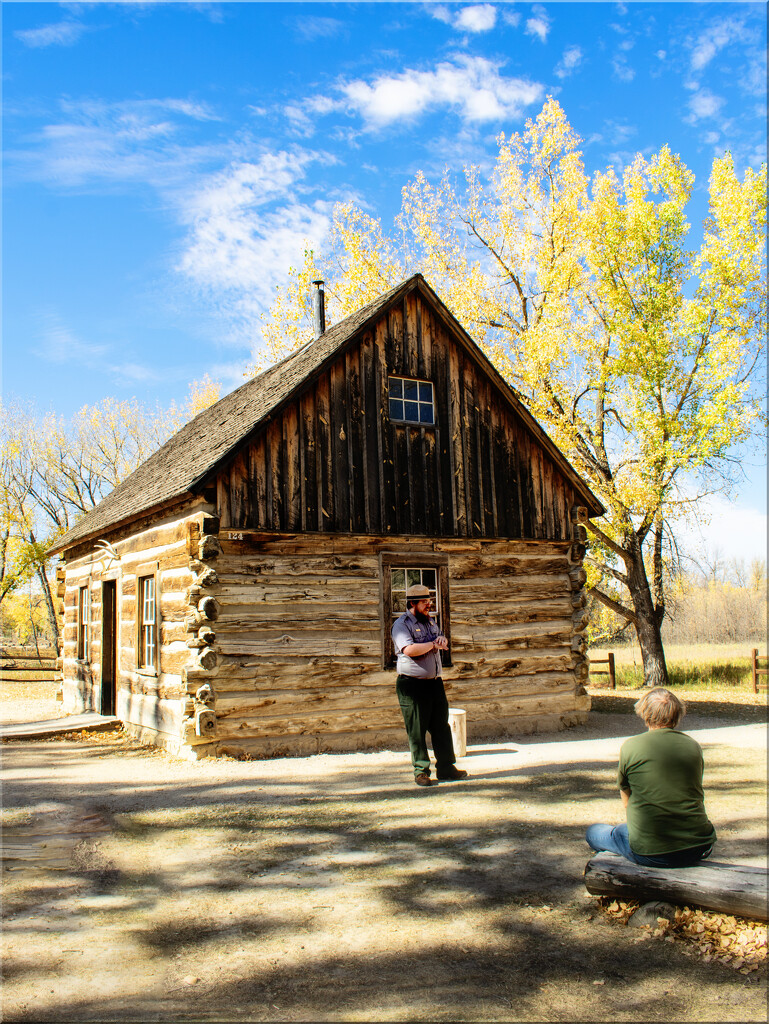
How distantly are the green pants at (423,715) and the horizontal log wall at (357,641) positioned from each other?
2.88 m

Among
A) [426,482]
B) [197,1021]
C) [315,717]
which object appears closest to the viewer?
[197,1021]

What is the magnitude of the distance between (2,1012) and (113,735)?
10.4 m

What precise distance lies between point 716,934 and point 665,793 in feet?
2.52

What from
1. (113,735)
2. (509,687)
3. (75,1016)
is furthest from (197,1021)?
(113,735)

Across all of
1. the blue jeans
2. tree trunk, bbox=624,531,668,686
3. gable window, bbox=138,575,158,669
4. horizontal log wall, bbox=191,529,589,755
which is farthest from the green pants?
tree trunk, bbox=624,531,668,686

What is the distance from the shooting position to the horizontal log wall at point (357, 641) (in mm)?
10633

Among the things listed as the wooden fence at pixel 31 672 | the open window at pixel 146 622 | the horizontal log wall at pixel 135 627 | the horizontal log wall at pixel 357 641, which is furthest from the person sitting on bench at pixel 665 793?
the wooden fence at pixel 31 672

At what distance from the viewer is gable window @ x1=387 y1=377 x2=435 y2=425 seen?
40.5ft

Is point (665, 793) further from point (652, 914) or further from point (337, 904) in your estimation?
point (337, 904)

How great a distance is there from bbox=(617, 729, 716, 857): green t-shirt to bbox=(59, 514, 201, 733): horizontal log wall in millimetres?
7194

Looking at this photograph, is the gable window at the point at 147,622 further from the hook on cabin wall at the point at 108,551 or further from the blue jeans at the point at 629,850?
the blue jeans at the point at 629,850

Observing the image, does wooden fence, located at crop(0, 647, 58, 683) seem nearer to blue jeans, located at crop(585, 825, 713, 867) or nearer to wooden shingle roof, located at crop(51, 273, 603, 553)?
wooden shingle roof, located at crop(51, 273, 603, 553)

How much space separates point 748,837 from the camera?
6.31m

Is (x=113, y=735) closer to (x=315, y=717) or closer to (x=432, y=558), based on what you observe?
(x=315, y=717)
